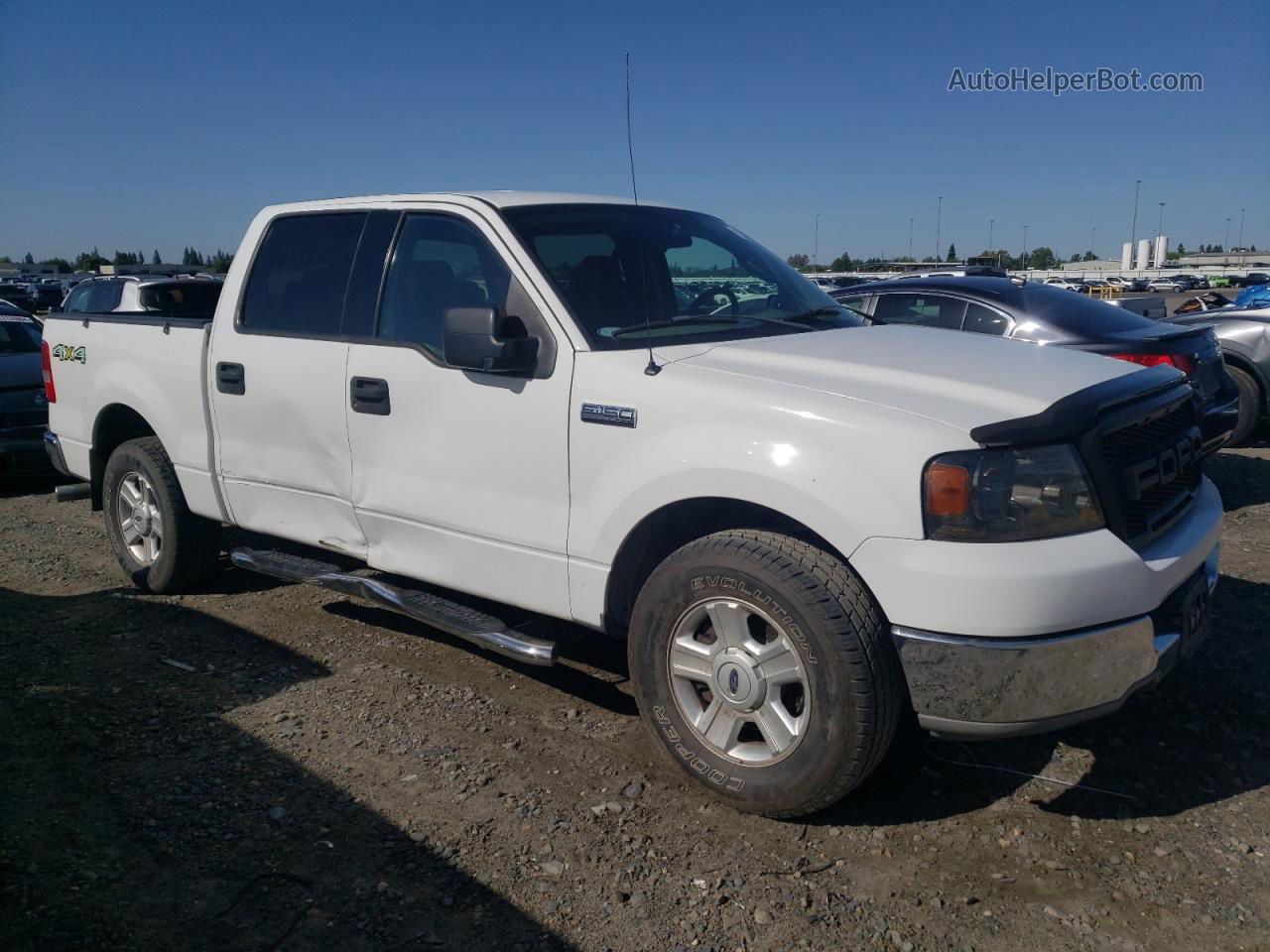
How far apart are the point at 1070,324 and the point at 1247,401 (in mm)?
3368

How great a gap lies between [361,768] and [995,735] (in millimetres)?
2180

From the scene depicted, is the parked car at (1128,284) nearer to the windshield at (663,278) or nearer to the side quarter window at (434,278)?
the windshield at (663,278)

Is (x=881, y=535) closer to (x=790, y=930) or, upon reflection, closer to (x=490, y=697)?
(x=790, y=930)

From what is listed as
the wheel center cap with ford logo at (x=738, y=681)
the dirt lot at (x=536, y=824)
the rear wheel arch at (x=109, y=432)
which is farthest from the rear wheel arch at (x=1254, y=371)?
the rear wheel arch at (x=109, y=432)

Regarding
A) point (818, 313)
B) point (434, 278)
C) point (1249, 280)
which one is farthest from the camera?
point (1249, 280)

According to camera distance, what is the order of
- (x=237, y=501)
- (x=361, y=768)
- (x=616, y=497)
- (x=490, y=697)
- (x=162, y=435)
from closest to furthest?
(x=616, y=497) → (x=361, y=768) → (x=490, y=697) → (x=237, y=501) → (x=162, y=435)

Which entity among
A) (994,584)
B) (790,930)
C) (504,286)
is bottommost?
(790,930)

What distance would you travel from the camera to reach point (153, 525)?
18.3 feet

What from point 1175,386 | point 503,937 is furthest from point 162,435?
point 1175,386

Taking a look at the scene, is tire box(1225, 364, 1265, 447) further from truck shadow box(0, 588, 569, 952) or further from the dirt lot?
truck shadow box(0, 588, 569, 952)

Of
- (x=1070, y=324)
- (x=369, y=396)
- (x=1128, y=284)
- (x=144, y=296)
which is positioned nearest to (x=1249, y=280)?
(x=1128, y=284)

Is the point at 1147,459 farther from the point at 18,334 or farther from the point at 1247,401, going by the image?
the point at 18,334

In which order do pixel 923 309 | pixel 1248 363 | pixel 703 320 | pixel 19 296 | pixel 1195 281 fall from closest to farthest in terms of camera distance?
pixel 703 320
pixel 923 309
pixel 1248 363
pixel 19 296
pixel 1195 281

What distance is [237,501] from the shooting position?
495 cm
